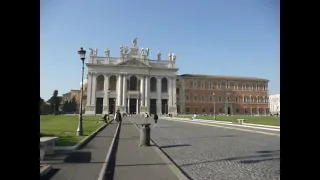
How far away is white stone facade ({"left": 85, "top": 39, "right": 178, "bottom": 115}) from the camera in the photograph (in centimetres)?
9194

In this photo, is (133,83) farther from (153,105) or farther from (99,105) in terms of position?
(99,105)

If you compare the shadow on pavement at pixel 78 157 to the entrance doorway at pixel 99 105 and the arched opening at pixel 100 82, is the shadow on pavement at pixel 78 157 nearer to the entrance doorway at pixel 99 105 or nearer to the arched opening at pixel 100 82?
the entrance doorway at pixel 99 105

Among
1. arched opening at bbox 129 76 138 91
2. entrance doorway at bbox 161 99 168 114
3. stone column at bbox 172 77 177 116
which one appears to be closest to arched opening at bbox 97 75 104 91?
arched opening at bbox 129 76 138 91

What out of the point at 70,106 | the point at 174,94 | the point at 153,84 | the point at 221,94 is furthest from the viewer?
the point at 221,94

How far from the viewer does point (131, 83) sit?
96.8 metres

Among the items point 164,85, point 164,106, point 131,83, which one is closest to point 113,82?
point 131,83

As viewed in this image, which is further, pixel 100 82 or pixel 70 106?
pixel 70 106

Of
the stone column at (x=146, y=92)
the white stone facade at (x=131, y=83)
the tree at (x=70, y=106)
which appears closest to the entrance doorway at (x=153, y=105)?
the white stone facade at (x=131, y=83)

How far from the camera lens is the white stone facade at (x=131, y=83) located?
91.9 m

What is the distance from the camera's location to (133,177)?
689 cm

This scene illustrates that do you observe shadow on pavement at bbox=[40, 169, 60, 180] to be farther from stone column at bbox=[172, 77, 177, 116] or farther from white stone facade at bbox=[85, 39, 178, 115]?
stone column at bbox=[172, 77, 177, 116]

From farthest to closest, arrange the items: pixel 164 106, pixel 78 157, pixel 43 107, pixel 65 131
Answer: pixel 164 106, pixel 43 107, pixel 65 131, pixel 78 157
